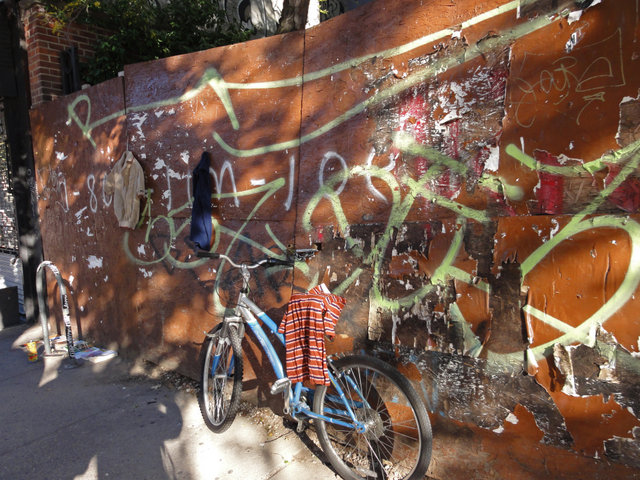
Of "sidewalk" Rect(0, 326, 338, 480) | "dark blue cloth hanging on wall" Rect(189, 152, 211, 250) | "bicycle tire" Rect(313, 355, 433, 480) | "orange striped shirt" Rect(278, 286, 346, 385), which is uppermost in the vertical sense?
"dark blue cloth hanging on wall" Rect(189, 152, 211, 250)

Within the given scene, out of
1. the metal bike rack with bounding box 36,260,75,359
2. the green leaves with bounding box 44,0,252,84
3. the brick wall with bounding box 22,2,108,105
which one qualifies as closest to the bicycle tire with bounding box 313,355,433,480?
the metal bike rack with bounding box 36,260,75,359

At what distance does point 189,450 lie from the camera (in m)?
3.06

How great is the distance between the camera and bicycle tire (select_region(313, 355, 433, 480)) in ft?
8.53

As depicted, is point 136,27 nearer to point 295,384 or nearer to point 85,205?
point 85,205

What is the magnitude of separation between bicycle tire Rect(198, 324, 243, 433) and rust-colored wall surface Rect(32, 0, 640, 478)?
29 cm

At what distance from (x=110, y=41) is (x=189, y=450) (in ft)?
16.6

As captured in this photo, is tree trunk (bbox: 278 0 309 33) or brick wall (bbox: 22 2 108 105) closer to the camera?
tree trunk (bbox: 278 0 309 33)

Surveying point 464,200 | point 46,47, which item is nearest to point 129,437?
point 464,200

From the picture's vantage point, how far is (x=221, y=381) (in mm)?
→ 3309

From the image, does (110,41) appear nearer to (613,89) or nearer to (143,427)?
(143,427)

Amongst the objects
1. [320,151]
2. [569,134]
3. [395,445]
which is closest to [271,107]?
[320,151]

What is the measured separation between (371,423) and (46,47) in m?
5.90

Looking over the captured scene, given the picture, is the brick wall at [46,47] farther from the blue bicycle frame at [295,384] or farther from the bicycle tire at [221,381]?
the blue bicycle frame at [295,384]

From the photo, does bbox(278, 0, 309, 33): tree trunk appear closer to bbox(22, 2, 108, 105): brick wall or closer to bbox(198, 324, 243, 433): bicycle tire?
bbox(22, 2, 108, 105): brick wall
